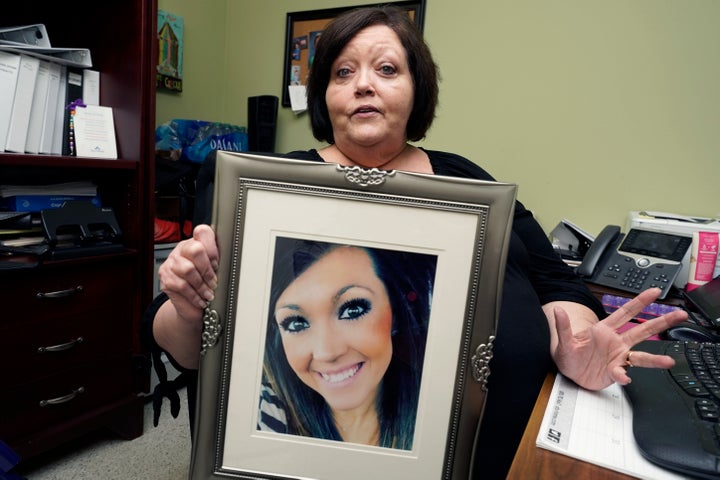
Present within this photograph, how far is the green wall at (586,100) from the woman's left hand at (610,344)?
A: 1247mm

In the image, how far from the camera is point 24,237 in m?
1.42

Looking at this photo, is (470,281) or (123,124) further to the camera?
(123,124)

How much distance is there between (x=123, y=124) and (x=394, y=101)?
3.84 feet

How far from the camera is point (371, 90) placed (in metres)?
0.82

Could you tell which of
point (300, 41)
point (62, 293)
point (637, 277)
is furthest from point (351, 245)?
point (300, 41)

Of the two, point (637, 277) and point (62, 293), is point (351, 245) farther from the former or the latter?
point (62, 293)

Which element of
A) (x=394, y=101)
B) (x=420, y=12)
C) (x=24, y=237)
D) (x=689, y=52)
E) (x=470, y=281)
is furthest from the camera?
(x=420, y=12)

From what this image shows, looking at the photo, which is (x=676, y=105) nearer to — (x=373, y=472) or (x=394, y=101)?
(x=394, y=101)

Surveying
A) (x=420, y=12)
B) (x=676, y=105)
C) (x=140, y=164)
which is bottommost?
(x=140, y=164)

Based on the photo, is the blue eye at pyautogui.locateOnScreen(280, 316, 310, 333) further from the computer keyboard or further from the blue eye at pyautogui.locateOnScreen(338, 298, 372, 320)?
the computer keyboard

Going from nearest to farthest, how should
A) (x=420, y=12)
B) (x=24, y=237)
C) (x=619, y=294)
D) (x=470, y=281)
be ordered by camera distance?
(x=470, y=281)
(x=619, y=294)
(x=24, y=237)
(x=420, y=12)

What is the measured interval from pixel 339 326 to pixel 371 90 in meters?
0.45

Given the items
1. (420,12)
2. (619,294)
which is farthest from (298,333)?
(420,12)

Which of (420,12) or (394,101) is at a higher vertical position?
(420,12)
